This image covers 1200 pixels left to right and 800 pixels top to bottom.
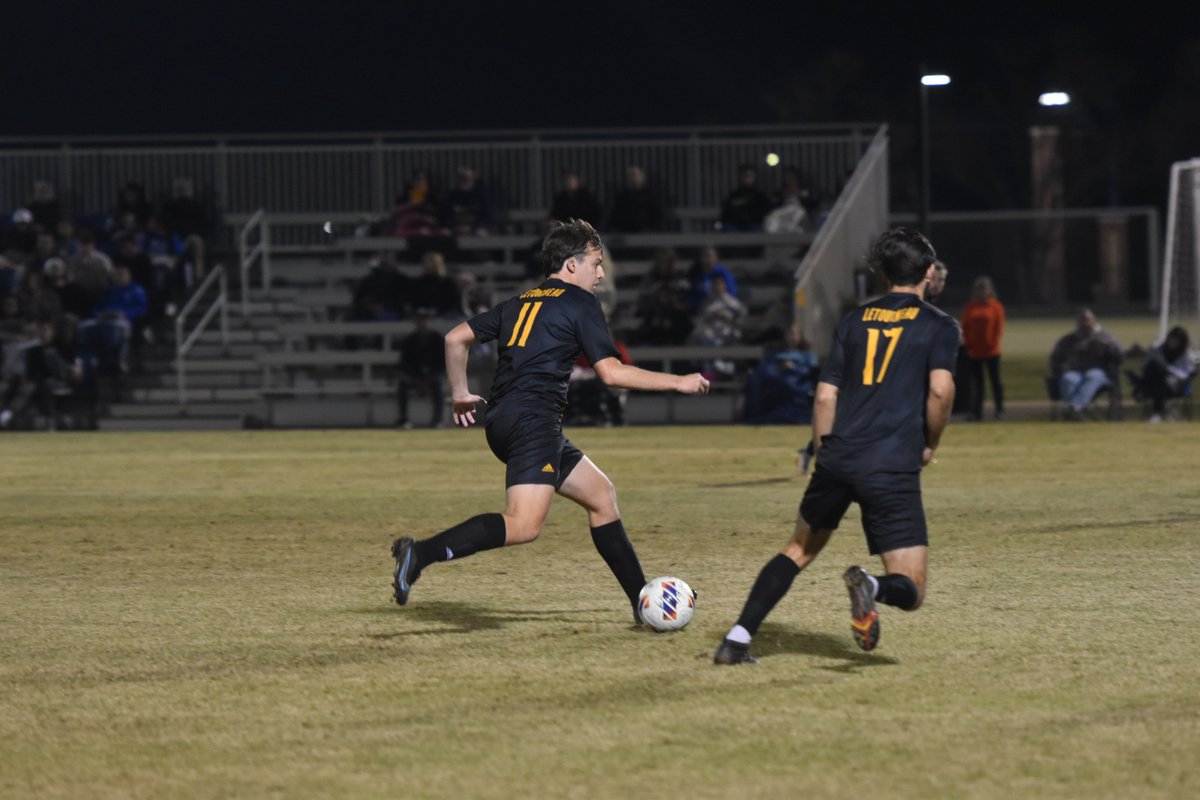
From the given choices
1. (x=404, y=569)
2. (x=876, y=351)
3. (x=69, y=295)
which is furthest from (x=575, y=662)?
(x=69, y=295)

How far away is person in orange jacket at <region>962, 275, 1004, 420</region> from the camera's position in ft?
74.0

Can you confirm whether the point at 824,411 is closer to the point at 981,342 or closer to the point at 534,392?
the point at 534,392

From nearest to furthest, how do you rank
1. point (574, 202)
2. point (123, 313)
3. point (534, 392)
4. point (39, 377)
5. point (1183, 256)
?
point (534, 392) → point (39, 377) → point (123, 313) → point (1183, 256) → point (574, 202)

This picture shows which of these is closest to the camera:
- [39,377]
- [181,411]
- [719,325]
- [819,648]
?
[819,648]

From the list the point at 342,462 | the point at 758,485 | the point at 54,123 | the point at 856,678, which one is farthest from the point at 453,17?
the point at 856,678

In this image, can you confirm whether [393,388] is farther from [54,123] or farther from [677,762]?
[677,762]

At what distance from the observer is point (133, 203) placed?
27641 mm

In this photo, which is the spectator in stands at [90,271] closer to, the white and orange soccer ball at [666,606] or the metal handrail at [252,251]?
the metal handrail at [252,251]

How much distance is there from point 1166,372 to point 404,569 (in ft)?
54.8

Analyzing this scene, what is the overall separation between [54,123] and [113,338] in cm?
1063

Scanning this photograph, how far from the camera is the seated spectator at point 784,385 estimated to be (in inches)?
866

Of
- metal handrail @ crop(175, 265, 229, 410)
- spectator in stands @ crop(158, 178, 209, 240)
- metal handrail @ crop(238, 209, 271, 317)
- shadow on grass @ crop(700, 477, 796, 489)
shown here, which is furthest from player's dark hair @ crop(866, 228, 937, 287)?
spectator in stands @ crop(158, 178, 209, 240)

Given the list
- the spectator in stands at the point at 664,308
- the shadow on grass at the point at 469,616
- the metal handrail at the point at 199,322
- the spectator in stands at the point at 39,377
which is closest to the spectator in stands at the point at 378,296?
the metal handrail at the point at 199,322

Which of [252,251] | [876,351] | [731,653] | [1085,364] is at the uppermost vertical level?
[252,251]
